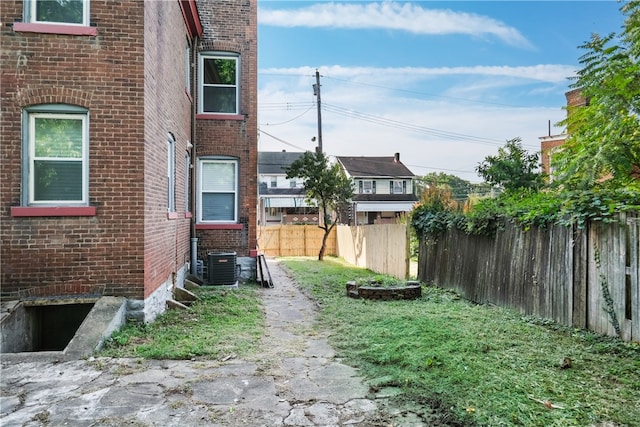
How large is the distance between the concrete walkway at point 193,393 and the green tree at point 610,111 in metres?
5.30

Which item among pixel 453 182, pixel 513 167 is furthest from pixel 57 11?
pixel 453 182

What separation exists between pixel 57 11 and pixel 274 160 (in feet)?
126

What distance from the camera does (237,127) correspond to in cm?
1212

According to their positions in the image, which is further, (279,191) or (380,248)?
(279,191)

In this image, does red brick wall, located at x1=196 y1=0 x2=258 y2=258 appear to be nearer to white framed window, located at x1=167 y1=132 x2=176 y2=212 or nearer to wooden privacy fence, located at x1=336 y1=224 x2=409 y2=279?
white framed window, located at x1=167 y1=132 x2=176 y2=212

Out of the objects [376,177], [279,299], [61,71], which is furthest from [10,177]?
[376,177]

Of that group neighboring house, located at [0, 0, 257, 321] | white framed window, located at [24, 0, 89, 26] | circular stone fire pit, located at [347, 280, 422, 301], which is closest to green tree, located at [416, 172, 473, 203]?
circular stone fire pit, located at [347, 280, 422, 301]

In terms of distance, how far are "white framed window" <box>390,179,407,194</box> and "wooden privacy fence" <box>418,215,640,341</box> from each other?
93.7ft

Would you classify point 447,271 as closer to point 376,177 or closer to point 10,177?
point 10,177

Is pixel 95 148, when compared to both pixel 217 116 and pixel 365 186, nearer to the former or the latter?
pixel 217 116

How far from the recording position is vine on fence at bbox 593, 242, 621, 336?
5.43 meters

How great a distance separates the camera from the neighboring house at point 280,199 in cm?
3884

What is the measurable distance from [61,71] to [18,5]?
108 centimetres

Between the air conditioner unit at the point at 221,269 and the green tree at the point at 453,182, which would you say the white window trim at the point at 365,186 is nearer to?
the green tree at the point at 453,182
